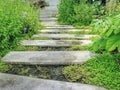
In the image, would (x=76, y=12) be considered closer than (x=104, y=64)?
No

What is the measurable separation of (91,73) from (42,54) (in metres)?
1.17

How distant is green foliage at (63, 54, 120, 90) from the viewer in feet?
9.87

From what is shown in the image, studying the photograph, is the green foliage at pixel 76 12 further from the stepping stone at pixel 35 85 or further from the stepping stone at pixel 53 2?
the stepping stone at pixel 53 2

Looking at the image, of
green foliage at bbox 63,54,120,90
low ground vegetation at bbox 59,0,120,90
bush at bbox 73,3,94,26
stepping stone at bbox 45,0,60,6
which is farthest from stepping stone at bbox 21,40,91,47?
stepping stone at bbox 45,0,60,6

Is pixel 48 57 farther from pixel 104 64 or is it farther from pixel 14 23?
pixel 14 23

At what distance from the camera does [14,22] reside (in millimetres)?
4996

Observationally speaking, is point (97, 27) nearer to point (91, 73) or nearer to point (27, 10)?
point (91, 73)

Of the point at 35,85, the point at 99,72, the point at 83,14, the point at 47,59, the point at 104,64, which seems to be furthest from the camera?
the point at 83,14

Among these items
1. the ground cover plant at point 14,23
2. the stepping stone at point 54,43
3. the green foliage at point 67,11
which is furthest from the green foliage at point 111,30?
the green foliage at point 67,11

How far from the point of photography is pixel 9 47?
4617mm

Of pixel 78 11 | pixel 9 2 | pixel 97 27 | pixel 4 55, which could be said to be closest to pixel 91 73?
pixel 97 27

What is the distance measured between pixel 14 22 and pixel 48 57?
4.93 feet

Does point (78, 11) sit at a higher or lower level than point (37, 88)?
higher

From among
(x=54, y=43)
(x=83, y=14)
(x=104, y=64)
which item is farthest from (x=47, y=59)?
(x=83, y=14)
